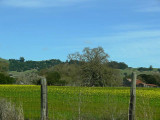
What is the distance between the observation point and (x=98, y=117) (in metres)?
11.8

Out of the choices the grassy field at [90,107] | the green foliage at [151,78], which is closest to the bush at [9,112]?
the grassy field at [90,107]

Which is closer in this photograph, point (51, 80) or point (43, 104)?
point (43, 104)

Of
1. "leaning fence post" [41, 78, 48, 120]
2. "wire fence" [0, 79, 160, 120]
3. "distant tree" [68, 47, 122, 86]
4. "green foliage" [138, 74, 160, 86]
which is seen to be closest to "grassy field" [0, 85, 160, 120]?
"wire fence" [0, 79, 160, 120]

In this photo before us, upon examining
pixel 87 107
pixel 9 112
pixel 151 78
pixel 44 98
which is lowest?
pixel 87 107

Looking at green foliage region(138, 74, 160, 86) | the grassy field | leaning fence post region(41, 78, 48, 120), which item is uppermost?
green foliage region(138, 74, 160, 86)

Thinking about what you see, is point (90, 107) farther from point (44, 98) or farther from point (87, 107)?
point (44, 98)

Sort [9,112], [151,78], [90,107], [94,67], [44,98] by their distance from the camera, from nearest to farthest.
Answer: [44,98]
[9,112]
[90,107]
[94,67]
[151,78]

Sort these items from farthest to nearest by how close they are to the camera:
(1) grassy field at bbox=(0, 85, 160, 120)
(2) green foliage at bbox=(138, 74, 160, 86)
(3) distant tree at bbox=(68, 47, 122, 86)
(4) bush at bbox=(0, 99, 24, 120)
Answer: (2) green foliage at bbox=(138, 74, 160, 86), (3) distant tree at bbox=(68, 47, 122, 86), (4) bush at bbox=(0, 99, 24, 120), (1) grassy field at bbox=(0, 85, 160, 120)

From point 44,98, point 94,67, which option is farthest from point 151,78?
point 44,98

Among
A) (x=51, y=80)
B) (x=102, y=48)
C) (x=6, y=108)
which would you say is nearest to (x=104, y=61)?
(x=102, y=48)

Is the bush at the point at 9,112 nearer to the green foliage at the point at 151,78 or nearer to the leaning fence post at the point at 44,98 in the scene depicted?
the leaning fence post at the point at 44,98

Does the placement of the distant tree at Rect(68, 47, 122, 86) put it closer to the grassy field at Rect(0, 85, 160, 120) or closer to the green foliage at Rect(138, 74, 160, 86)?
→ the green foliage at Rect(138, 74, 160, 86)

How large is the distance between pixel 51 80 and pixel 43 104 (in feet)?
219

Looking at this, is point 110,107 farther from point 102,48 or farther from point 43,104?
point 102,48
